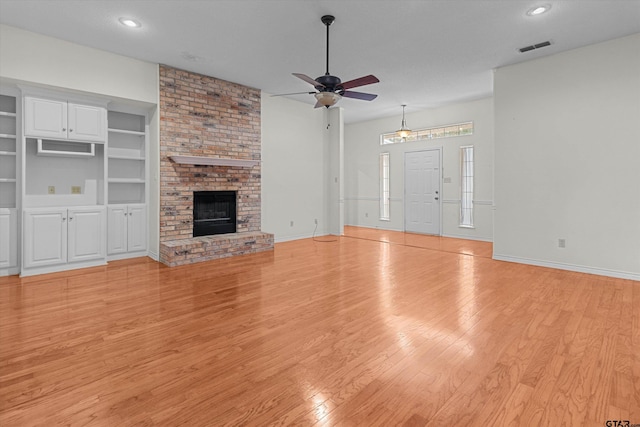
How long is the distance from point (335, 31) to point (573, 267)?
4.60 m

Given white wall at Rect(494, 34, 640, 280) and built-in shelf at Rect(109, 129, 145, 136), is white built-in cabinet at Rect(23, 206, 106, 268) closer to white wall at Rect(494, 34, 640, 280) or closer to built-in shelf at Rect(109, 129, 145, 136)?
built-in shelf at Rect(109, 129, 145, 136)

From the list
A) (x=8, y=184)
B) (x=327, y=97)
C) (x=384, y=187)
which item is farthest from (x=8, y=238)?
(x=384, y=187)

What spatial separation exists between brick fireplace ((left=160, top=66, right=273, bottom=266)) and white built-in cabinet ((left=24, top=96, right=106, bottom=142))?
89 cm

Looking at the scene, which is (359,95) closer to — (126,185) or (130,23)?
(130,23)

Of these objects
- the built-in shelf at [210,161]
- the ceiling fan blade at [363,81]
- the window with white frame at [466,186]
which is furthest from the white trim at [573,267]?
the built-in shelf at [210,161]

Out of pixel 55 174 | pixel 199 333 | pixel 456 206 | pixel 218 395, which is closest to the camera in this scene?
pixel 218 395

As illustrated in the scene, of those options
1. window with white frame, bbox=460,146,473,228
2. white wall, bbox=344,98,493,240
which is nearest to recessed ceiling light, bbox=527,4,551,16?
white wall, bbox=344,98,493,240

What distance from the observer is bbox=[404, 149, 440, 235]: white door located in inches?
322

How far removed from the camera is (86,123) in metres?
4.86

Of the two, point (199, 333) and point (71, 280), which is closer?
point (199, 333)

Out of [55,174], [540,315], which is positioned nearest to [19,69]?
[55,174]

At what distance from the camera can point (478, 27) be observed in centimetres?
407

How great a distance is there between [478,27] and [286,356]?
4.26 m

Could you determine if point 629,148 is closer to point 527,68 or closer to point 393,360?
point 527,68
